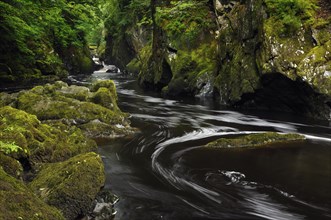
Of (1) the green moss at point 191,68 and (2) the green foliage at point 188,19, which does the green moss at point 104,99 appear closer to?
(1) the green moss at point 191,68

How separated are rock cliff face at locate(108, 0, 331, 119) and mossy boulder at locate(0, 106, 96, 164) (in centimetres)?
919

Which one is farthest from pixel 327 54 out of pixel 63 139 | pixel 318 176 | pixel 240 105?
pixel 63 139

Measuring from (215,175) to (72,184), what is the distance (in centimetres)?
331

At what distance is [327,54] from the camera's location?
13695 millimetres

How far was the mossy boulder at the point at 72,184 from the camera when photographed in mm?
5293

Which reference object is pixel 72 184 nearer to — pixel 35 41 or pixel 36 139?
pixel 36 139

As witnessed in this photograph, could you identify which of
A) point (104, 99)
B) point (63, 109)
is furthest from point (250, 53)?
point (63, 109)

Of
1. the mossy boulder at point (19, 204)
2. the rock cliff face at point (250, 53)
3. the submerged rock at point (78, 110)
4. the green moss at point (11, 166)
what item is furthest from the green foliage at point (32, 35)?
the mossy boulder at point (19, 204)

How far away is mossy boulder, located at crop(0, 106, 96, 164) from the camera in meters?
6.42

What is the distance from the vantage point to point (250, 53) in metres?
16.5

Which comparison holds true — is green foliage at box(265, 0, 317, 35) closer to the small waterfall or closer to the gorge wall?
the small waterfall

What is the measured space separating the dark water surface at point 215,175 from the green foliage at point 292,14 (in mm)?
4480

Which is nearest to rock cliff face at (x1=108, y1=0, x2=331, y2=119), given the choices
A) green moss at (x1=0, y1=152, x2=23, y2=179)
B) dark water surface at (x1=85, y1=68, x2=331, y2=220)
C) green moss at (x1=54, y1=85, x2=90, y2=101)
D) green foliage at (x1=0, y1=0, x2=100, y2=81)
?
dark water surface at (x1=85, y1=68, x2=331, y2=220)

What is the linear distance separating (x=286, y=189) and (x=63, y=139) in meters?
5.08
